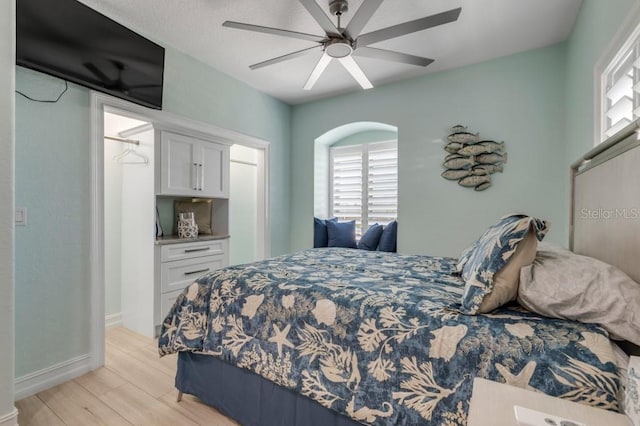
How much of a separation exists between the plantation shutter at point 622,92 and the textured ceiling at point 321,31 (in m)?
0.94

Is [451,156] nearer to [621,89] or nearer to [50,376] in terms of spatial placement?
[621,89]

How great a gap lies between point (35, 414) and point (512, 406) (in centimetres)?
249

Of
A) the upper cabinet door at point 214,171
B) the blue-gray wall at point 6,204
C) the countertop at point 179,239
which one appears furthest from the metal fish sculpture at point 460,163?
the blue-gray wall at point 6,204

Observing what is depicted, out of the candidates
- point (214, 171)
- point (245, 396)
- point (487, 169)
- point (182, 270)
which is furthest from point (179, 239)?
point (487, 169)

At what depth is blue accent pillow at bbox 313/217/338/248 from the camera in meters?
4.15

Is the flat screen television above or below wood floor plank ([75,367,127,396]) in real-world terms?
above

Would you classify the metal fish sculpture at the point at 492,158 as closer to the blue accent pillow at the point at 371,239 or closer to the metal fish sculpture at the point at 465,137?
the metal fish sculpture at the point at 465,137

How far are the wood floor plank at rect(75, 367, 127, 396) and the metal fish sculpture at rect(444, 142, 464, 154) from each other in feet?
11.6

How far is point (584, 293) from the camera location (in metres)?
1.00

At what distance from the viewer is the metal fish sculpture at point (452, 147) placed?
10.5 ft

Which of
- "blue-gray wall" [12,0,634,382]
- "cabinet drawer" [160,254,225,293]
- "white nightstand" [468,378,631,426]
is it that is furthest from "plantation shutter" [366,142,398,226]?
"white nightstand" [468,378,631,426]

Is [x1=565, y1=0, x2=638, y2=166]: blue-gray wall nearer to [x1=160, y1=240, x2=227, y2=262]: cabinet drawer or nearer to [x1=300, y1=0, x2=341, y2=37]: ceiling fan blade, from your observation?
[x1=300, y1=0, x2=341, y2=37]: ceiling fan blade

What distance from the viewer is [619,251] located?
111 centimetres

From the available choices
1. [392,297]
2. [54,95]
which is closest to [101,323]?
[54,95]
